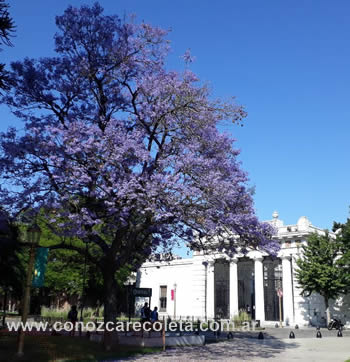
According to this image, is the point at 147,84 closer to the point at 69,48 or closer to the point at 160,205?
the point at 69,48

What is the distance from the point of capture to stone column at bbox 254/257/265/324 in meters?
40.1

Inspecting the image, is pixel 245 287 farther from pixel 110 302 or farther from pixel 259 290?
pixel 110 302

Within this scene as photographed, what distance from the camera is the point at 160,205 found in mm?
14602

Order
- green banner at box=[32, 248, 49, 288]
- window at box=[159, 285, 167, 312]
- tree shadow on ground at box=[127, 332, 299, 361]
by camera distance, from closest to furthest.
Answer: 1. green banner at box=[32, 248, 49, 288]
2. tree shadow on ground at box=[127, 332, 299, 361]
3. window at box=[159, 285, 167, 312]

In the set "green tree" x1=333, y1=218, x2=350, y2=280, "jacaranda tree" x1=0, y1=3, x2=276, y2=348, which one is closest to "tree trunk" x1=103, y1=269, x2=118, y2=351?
"jacaranda tree" x1=0, y1=3, x2=276, y2=348

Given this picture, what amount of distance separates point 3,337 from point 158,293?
3120 cm

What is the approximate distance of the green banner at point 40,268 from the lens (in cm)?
1310

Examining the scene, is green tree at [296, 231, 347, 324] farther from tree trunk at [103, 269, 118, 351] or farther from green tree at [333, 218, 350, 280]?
tree trunk at [103, 269, 118, 351]

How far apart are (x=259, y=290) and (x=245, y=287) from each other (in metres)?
9.16

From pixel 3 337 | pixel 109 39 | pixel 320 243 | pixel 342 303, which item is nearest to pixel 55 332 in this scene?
pixel 3 337

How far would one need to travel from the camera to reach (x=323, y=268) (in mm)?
35250

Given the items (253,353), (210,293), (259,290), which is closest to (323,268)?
(259,290)

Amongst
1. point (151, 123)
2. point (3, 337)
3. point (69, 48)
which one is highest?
point (69, 48)

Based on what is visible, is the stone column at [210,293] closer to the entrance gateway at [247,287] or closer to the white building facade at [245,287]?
the white building facade at [245,287]
